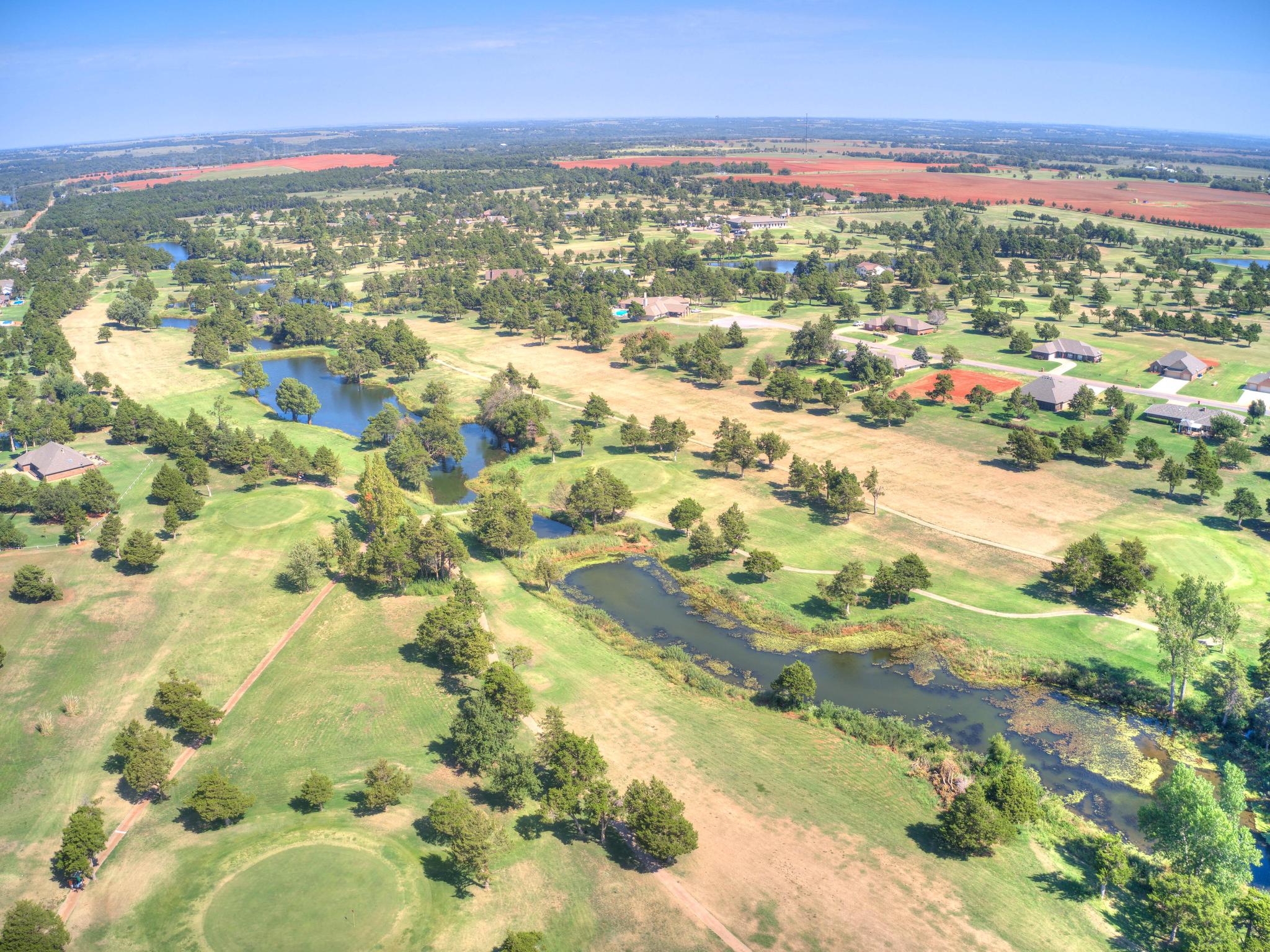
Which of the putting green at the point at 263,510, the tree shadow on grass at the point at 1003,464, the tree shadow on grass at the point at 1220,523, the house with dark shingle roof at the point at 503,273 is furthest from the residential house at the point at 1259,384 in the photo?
the house with dark shingle roof at the point at 503,273

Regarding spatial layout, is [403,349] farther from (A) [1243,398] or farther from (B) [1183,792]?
(A) [1243,398]

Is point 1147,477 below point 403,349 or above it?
below

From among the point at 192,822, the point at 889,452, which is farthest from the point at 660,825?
the point at 889,452

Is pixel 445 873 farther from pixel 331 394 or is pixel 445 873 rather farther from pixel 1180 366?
pixel 1180 366

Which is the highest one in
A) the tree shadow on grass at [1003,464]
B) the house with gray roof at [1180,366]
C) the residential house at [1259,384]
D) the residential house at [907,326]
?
the residential house at [907,326]

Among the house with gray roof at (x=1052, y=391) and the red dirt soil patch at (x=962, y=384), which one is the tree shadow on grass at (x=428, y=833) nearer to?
the red dirt soil patch at (x=962, y=384)

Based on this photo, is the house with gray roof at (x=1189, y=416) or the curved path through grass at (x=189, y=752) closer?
the curved path through grass at (x=189, y=752)

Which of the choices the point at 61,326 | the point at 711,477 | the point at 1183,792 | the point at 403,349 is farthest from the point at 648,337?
the point at 61,326
